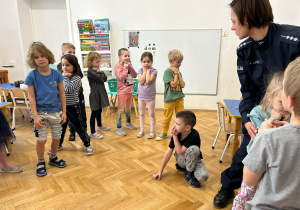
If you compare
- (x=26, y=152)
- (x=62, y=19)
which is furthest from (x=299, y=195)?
(x=62, y=19)

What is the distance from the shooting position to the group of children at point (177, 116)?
0.74 meters

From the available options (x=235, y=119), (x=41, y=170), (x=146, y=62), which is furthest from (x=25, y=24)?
(x=235, y=119)

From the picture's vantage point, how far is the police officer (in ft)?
3.76

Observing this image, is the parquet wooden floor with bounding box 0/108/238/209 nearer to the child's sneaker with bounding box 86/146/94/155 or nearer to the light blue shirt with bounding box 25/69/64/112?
the child's sneaker with bounding box 86/146/94/155

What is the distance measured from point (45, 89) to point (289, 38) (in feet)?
6.60

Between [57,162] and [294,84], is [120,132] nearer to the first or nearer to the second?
[57,162]

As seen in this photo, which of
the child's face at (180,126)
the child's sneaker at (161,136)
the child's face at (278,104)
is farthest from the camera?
the child's sneaker at (161,136)

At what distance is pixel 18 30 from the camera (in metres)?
5.01

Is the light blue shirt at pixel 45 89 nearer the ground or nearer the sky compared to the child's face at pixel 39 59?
nearer the ground

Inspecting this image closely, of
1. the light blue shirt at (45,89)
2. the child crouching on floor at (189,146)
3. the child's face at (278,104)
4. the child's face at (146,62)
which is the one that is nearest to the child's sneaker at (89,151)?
the light blue shirt at (45,89)

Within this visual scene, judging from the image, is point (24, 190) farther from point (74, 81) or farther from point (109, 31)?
point (109, 31)

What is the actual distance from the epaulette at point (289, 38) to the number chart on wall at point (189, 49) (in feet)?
11.7

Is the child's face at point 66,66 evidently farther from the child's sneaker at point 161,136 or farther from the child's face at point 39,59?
the child's sneaker at point 161,136

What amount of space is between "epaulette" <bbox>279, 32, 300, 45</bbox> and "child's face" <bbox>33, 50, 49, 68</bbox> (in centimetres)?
194
